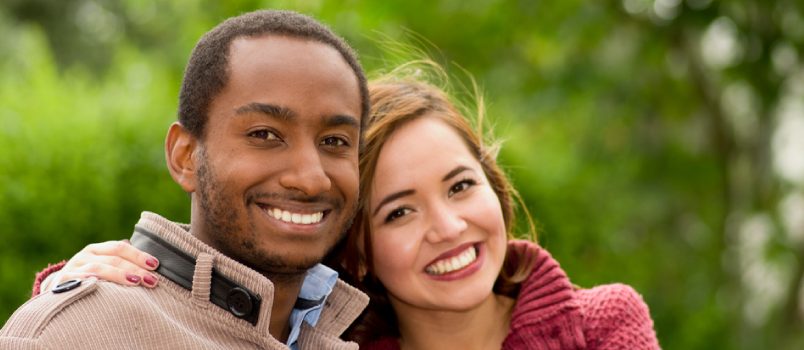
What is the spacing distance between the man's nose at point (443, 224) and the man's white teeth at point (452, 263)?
0.07 meters

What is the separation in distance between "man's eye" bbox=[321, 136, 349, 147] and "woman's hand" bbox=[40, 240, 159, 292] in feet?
1.61

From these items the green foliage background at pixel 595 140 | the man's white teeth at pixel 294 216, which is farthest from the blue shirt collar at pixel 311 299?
the green foliage background at pixel 595 140

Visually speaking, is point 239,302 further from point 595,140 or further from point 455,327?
point 595,140

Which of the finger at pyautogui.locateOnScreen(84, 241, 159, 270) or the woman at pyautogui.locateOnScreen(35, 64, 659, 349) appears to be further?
the woman at pyautogui.locateOnScreen(35, 64, 659, 349)

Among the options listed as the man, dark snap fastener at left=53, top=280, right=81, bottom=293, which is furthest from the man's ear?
dark snap fastener at left=53, top=280, right=81, bottom=293

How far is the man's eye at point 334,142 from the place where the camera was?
2639 millimetres

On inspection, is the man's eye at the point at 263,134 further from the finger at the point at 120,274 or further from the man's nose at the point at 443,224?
the man's nose at the point at 443,224

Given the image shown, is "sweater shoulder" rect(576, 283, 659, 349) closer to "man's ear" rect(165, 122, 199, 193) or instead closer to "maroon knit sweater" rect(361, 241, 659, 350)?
"maroon knit sweater" rect(361, 241, 659, 350)

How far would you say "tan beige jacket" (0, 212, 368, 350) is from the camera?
7.20 ft

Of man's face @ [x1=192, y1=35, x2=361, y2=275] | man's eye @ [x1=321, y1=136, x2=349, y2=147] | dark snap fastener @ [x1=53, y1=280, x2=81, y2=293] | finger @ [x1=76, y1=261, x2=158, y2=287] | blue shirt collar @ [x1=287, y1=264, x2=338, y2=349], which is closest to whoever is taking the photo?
dark snap fastener @ [x1=53, y1=280, x2=81, y2=293]

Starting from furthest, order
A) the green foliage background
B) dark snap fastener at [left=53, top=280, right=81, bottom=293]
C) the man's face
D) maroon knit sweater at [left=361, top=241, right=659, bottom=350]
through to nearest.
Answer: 1. the green foliage background
2. maroon knit sweater at [left=361, top=241, right=659, bottom=350]
3. the man's face
4. dark snap fastener at [left=53, top=280, right=81, bottom=293]

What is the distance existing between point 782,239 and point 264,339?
242 inches

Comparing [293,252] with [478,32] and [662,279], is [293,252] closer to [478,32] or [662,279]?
[478,32]

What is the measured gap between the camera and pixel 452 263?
3.39 m
